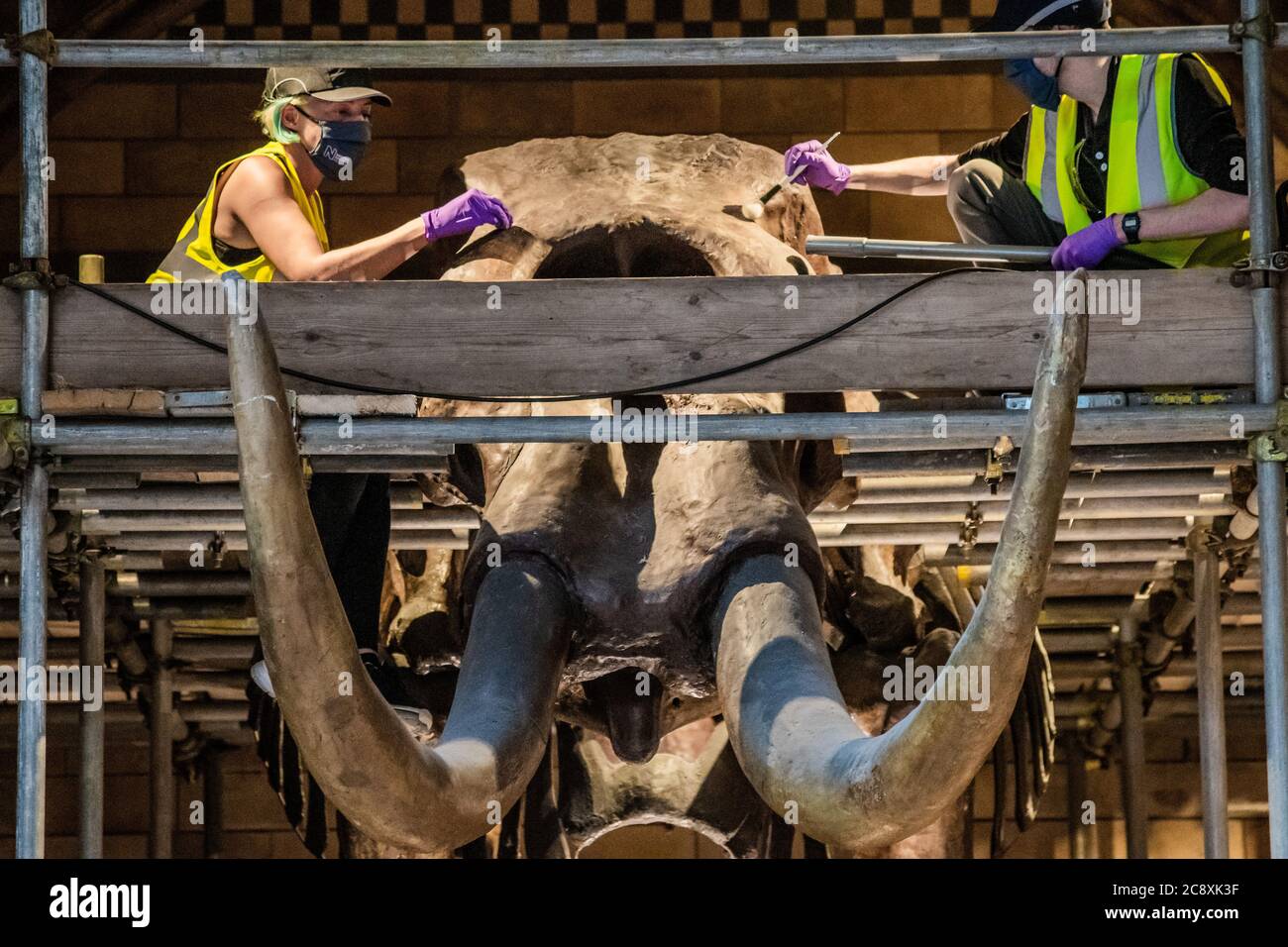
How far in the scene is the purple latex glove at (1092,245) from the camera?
6566 millimetres

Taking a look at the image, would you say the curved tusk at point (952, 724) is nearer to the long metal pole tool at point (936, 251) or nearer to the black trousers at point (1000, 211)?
the long metal pole tool at point (936, 251)

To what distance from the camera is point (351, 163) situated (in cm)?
721

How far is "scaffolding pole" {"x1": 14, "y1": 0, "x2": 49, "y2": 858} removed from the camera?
5.89 m

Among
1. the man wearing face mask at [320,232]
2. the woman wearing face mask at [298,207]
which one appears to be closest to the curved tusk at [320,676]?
the man wearing face mask at [320,232]

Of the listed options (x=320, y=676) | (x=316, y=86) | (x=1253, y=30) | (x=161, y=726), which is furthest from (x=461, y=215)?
(x=161, y=726)

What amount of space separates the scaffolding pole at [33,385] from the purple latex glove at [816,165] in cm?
210

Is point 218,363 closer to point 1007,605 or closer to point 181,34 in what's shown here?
point 1007,605

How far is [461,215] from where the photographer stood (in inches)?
273

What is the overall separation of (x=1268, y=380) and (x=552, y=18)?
215 inches

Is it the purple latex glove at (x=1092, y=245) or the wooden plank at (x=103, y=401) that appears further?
the purple latex glove at (x=1092, y=245)

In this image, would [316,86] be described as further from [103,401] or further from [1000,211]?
[1000,211]

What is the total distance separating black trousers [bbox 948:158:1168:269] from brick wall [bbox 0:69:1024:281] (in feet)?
12.8

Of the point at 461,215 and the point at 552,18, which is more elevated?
the point at 552,18

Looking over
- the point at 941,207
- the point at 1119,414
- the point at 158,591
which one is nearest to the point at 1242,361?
the point at 1119,414
